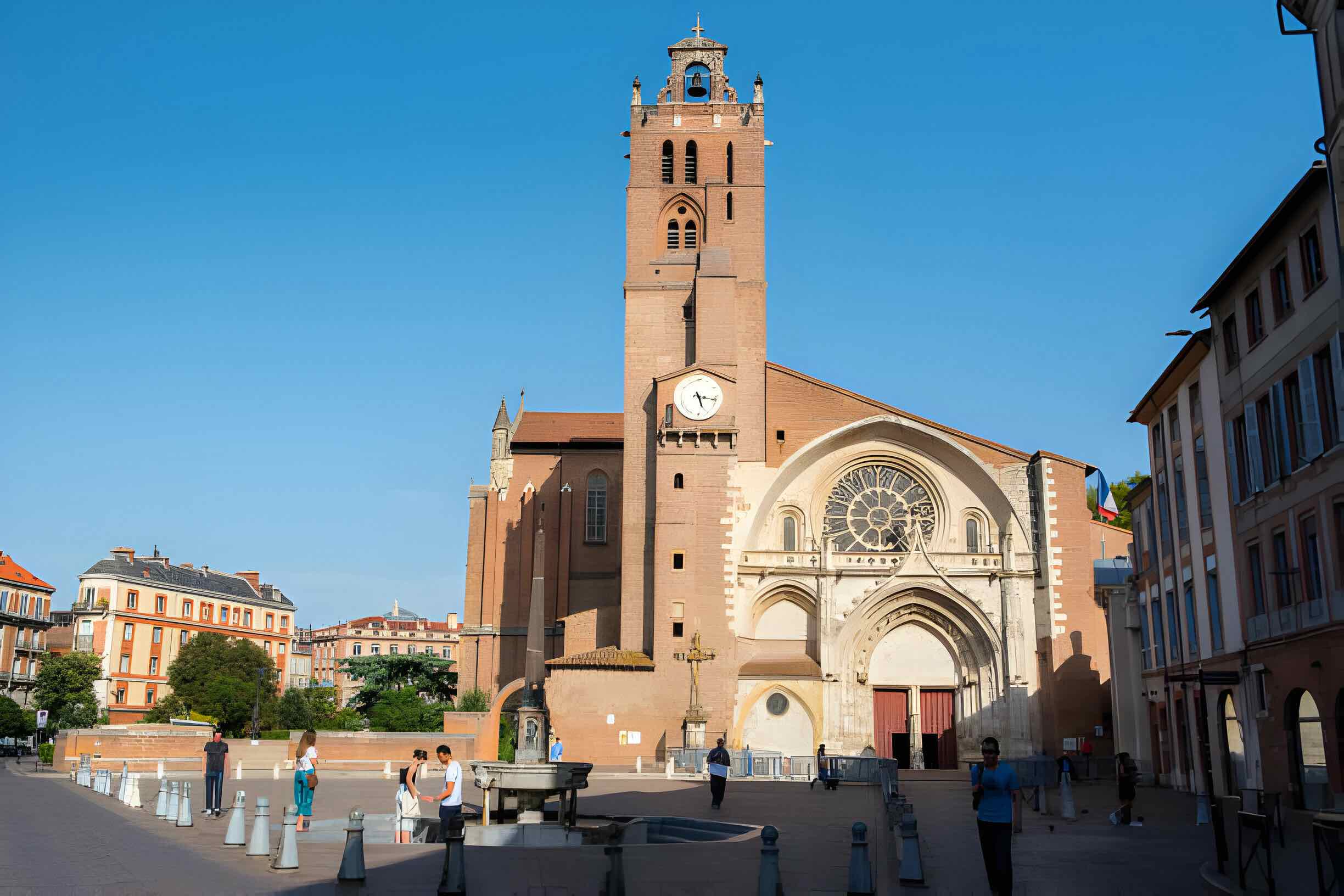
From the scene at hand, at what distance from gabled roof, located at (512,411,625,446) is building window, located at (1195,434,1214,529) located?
3084cm

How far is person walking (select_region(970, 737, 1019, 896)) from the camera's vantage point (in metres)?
11.5

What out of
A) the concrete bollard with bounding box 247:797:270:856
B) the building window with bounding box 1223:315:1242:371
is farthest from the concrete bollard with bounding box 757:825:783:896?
the building window with bounding box 1223:315:1242:371

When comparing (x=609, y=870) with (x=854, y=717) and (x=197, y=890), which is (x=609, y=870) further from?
(x=854, y=717)

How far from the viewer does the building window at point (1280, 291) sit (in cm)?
2280

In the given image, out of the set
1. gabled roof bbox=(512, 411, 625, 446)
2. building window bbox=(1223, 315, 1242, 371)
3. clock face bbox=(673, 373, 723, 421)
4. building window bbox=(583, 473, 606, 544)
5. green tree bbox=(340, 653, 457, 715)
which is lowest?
green tree bbox=(340, 653, 457, 715)

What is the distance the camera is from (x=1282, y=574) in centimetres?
2245

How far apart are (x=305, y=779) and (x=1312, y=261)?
1927 centimetres

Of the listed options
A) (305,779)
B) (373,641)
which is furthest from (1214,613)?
(373,641)

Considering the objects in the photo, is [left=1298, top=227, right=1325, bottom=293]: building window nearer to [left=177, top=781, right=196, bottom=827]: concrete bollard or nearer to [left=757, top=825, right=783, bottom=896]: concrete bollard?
[left=757, top=825, right=783, bottom=896]: concrete bollard

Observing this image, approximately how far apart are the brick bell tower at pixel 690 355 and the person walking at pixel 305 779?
82.5 feet

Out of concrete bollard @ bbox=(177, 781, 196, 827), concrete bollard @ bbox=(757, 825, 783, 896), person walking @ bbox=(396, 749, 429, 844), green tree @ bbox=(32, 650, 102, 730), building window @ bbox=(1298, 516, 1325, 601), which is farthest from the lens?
green tree @ bbox=(32, 650, 102, 730)

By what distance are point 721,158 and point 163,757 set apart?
31.8 metres

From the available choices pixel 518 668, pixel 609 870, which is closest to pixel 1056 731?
pixel 518 668

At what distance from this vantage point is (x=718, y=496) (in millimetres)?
44219
